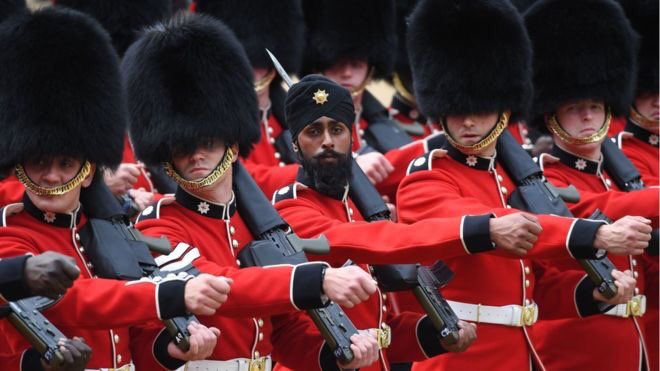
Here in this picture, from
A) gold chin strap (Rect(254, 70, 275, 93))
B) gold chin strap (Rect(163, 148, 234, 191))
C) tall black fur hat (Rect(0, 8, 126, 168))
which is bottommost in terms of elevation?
gold chin strap (Rect(254, 70, 275, 93))

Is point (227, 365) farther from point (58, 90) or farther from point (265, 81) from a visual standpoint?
point (265, 81)

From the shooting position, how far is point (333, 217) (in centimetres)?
597

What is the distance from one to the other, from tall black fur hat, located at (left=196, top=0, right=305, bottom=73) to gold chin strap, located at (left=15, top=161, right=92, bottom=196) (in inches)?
124


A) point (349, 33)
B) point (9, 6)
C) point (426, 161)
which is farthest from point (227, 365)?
point (349, 33)

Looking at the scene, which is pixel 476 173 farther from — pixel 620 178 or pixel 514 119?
pixel 620 178

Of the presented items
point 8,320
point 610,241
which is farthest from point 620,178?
point 8,320

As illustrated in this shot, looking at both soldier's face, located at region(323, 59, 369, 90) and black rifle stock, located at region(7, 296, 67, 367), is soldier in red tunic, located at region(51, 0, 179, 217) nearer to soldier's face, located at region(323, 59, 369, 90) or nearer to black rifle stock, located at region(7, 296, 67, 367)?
soldier's face, located at region(323, 59, 369, 90)

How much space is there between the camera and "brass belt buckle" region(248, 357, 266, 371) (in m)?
5.44

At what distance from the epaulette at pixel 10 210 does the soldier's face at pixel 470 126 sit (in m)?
1.92

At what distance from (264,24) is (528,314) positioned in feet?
9.59

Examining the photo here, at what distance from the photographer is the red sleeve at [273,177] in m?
7.25

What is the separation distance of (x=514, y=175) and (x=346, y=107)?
2.67ft

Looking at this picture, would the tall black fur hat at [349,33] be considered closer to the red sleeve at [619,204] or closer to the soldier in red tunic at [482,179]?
the soldier in red tunic at [482,179]

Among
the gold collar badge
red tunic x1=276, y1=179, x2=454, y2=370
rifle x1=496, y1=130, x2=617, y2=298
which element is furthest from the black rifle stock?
rifle x1=496, y1=130, x2=617, y2=298
